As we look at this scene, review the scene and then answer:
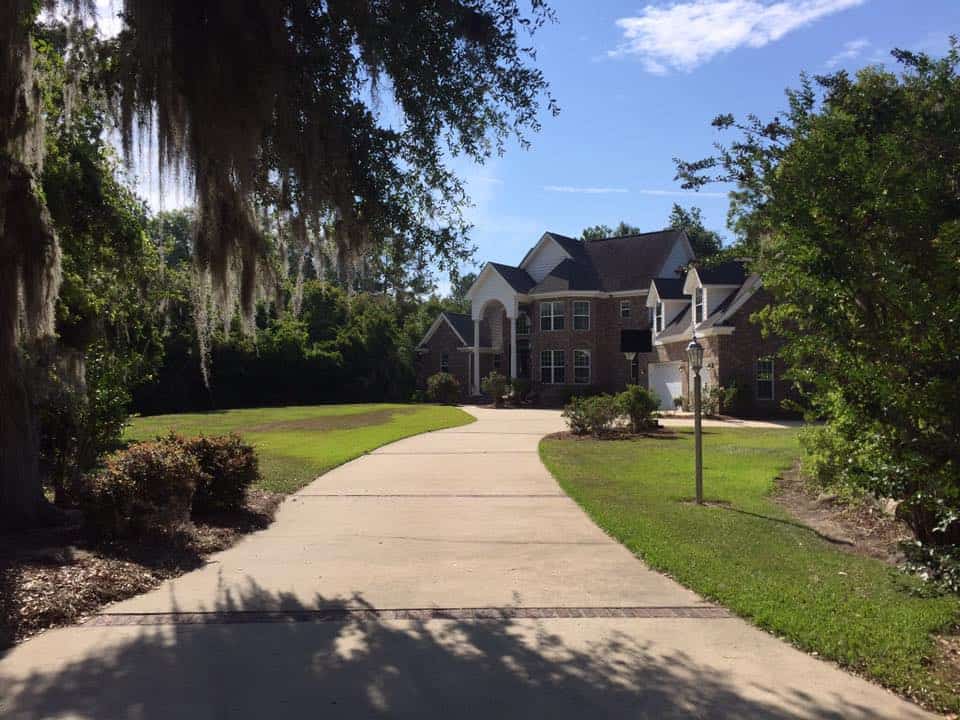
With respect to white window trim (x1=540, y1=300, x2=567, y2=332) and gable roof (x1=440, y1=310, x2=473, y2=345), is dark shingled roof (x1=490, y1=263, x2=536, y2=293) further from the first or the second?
gable roof (x1=440, y1=310, x2=473, y2=345)

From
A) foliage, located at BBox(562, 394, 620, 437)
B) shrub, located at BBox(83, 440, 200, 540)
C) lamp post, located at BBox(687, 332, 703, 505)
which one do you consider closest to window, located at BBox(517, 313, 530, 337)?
foliage, located at BBox(562, 394, 620, 437)

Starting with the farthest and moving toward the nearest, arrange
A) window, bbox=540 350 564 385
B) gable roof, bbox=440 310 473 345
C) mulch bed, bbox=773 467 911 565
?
gable roof, bbox=440 310 473 345, window, bbox=540 350 564 385, mulch bed, bbox=773 467 911 565

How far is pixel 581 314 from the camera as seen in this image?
3922 cm

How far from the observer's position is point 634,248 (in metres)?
41.0

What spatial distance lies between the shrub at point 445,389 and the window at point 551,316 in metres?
5.72

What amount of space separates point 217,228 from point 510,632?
4.23 metres

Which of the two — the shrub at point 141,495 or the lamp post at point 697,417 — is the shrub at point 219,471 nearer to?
the shrub at point 141,495

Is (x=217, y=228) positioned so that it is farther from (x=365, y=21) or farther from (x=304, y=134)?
(x=365, y=21)

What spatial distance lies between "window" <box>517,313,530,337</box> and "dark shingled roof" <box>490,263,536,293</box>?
6.05 feet

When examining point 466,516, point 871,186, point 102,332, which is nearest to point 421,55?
point 871,186

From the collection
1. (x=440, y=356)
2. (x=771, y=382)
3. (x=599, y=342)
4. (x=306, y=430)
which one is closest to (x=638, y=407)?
(x=771, y=382)

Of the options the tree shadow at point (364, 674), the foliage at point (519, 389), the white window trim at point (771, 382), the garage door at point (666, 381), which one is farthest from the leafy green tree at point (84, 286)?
the foliage at point (519, 389)

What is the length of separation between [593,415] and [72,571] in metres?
16.4

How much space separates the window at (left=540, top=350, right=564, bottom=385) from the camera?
39.3 meters
